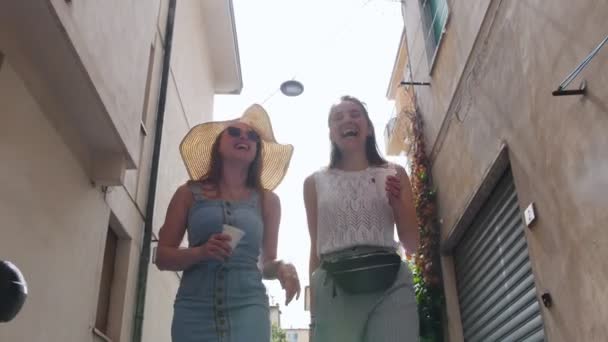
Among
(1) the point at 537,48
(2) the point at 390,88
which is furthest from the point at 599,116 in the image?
(2) the point at 390,88

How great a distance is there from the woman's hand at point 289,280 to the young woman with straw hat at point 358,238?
0.46ft

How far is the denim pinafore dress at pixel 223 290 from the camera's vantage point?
2.83 metres

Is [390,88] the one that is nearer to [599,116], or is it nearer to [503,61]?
[503,61]

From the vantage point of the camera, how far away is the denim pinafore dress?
2826mm

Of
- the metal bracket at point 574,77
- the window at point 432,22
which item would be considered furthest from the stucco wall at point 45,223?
the window at point 432,22

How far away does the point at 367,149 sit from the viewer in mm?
3637

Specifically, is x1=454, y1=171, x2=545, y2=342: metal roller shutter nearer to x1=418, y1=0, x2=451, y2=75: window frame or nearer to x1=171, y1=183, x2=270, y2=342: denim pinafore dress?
x1=418, y1=0, x2=451, y2=75: window frame

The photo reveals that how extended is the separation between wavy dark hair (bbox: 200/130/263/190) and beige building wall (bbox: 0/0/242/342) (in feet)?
2.98

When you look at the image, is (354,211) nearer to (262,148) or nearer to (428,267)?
(262,148)

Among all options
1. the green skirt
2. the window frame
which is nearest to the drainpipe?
the window frame

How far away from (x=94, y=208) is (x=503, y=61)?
3.28 meters

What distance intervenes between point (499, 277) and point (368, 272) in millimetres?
2949

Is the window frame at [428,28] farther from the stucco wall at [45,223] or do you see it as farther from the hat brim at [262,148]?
the stucco wall at [45,223]

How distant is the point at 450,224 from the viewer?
684 cm
